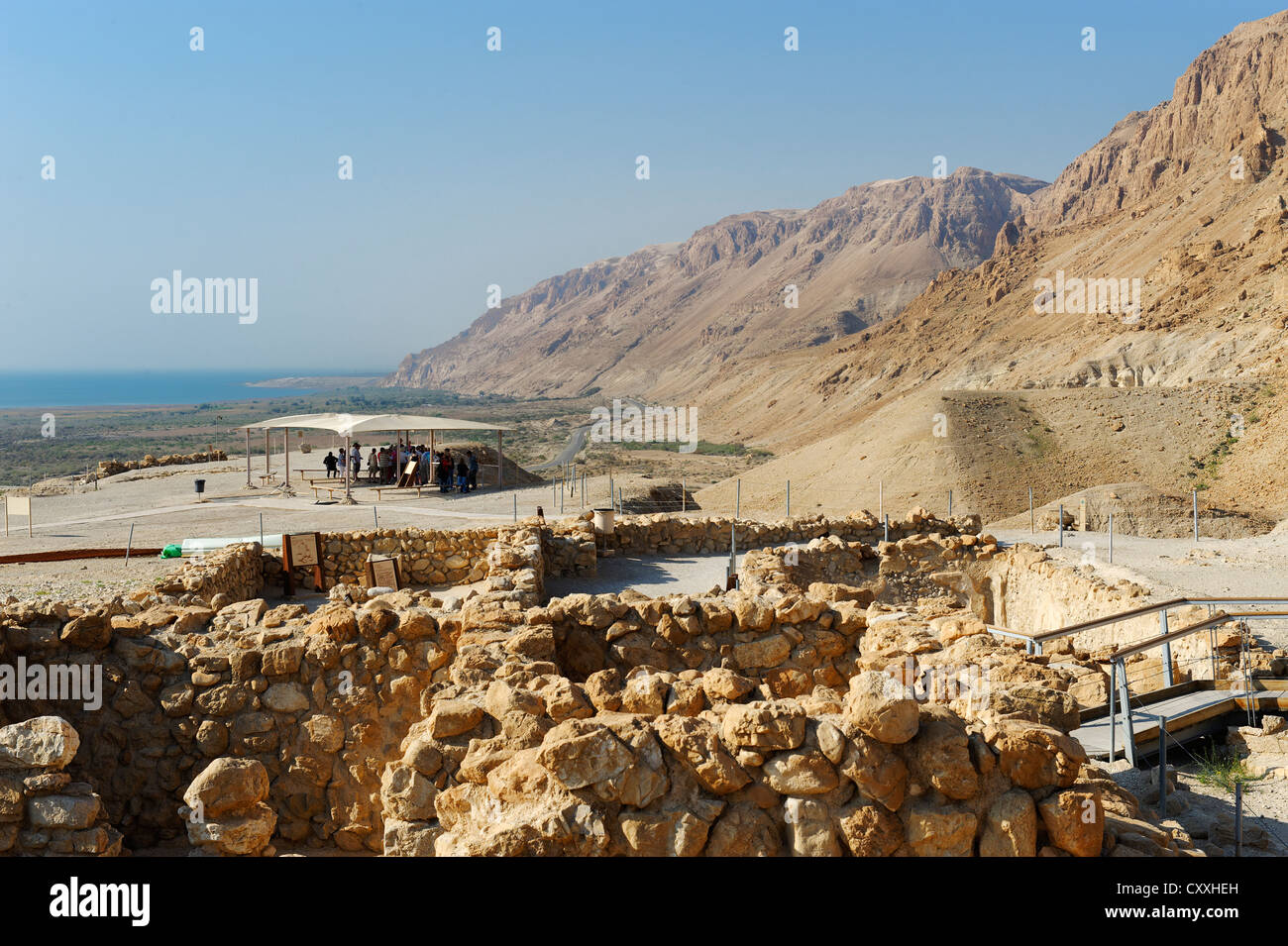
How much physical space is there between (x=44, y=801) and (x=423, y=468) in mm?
24899

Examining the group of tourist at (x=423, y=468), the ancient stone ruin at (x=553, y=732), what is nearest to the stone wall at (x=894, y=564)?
the ancient stone ruin at (x=553, y=732)

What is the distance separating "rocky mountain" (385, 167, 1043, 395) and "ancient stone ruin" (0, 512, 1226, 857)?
358 ft

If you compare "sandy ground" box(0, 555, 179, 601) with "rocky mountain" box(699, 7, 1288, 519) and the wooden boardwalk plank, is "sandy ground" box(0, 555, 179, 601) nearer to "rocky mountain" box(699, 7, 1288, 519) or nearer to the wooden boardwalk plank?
the wooden boardwalk plank

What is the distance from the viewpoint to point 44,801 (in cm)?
459

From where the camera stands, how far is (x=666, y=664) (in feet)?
24.1

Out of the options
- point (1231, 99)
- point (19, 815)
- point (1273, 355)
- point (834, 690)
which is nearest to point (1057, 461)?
point (1273, 355)

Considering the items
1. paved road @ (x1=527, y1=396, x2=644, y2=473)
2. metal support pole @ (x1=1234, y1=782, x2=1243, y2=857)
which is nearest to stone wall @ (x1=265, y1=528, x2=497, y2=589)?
metal support pole @ (x1=1234, y1=782, x2=1243, y2=857)

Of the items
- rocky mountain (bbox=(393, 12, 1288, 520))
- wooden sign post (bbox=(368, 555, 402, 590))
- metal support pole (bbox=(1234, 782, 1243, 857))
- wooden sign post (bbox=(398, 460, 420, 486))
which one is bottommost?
metal support pole (bbox=(1234, 782, 1243, 857))

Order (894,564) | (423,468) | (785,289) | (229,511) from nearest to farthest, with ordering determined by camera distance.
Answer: (894,564) → (229,511) → (423,468) → (785,289)

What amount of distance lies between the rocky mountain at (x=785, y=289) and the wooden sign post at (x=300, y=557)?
10379cm

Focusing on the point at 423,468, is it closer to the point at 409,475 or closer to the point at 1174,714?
the point at 409,475

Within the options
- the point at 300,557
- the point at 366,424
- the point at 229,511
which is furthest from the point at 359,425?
the point at 300,557

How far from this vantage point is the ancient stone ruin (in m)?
→ 4.06
